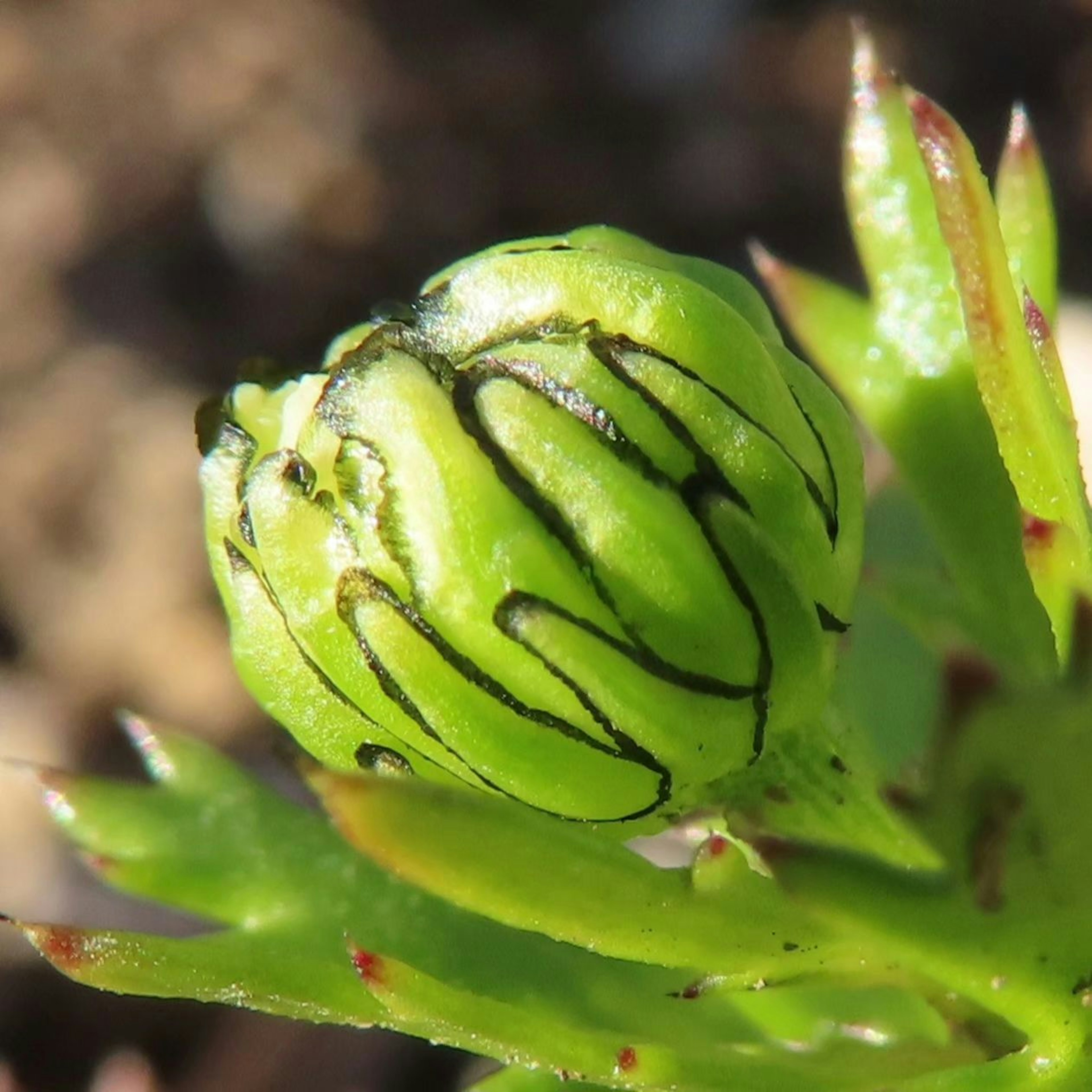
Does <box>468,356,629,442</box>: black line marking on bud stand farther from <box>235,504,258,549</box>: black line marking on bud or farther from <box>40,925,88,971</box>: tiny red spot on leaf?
<box>40,925,88,971</box>: tiny red spot on leaf

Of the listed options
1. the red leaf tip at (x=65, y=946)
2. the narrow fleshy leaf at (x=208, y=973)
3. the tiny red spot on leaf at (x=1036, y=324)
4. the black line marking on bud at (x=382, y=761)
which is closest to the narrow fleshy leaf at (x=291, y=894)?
the narrow fleshy leaf at (x=208, y=973)

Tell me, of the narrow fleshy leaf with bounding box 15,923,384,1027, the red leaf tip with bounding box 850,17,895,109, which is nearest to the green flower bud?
the narrow fleshy leaf with bounding box 15,923,384,1027

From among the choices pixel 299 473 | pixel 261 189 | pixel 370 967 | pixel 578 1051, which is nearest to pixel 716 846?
pixel 578 1051

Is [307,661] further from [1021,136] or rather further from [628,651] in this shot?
[1021,136]

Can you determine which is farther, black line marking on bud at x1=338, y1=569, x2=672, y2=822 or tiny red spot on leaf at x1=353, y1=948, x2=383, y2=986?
tiny red spot on leaf at x1=353, y1=948, x2=383, y2=986

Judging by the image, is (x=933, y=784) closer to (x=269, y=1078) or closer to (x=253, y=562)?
(x=253, y=562)

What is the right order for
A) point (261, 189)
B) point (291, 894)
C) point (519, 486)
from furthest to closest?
point (261, 189) → point (291, 894) → point (519, 486)

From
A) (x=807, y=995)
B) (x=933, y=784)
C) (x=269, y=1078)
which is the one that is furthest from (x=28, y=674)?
(x=933, y=784)
